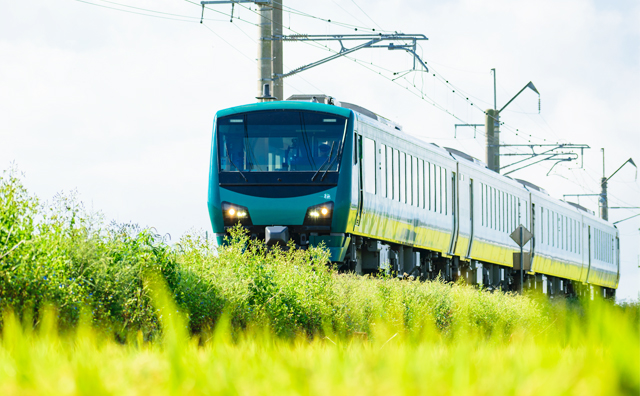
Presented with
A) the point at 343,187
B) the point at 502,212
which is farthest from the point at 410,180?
the point at 502,212

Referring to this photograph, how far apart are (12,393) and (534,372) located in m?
0.90

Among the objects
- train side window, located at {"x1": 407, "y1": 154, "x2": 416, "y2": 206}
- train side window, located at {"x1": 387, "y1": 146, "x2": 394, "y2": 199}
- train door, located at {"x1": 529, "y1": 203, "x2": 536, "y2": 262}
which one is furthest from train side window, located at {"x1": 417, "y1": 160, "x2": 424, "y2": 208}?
train door, located at {"x1": 529, "y1": 203, "x2": 536, "y2": 262}

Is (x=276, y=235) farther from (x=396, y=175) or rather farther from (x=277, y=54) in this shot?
(x=277, y=54)

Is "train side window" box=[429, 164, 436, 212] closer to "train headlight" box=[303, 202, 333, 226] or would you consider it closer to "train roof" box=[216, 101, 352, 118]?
"train roof" box=[216, 101, 352, 118]

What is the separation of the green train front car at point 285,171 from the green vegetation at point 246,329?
858mm

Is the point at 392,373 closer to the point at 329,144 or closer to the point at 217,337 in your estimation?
the point at 217,337

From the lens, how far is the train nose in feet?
56.0

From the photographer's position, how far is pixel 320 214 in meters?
17.5

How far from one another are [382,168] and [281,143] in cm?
274

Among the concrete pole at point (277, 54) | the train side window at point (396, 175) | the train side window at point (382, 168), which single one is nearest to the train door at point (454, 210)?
the train side window at point (396, 175)

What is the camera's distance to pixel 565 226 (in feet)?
123

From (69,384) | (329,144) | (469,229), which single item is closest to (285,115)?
(329,144)

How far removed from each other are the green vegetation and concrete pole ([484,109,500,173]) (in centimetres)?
1336

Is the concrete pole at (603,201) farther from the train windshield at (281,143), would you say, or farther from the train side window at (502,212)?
the train windshield at (281,143)
